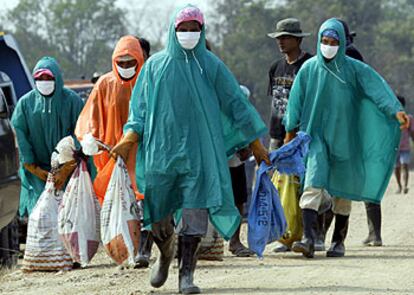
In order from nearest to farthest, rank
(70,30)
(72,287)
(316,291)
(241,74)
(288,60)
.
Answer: (316,291) < (72,287) < (288,60) < (241,74) < (70,30)

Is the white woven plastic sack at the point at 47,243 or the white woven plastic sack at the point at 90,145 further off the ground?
the white woven plastic sack at the point at 90,145

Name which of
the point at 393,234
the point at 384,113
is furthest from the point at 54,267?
the point at 393,234

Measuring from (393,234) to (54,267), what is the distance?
437cm

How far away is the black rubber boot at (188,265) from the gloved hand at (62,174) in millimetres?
2327

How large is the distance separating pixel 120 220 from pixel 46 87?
2.97 m

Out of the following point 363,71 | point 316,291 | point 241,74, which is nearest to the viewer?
point 316,291

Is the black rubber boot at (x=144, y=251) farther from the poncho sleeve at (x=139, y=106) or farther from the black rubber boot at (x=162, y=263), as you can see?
the poncho sleeve at (x=139, y=106)

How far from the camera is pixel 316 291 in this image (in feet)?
28.7

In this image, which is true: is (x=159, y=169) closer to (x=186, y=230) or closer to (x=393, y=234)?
(x=186, y=230)

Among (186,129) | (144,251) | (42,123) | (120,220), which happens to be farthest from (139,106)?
(42,123)

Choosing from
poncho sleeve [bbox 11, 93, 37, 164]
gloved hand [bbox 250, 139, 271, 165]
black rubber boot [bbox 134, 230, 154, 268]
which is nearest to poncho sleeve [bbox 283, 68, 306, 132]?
black rubber boot [bbox 134, 230, 154, 268]

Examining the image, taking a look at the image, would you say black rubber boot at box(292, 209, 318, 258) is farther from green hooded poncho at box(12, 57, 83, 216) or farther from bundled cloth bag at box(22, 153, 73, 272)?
green hooded poncho at box(12, 57, 83, 216)

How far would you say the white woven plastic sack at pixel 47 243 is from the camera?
1118cm


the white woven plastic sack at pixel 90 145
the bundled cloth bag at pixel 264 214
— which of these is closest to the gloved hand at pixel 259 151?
the bundled cloth bag at pixel 264 214
